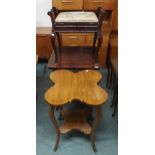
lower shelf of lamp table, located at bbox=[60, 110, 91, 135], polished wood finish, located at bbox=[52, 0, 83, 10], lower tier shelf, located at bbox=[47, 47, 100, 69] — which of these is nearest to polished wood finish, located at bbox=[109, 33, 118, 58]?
lower tier shelf, located at bbox=[47, 47, 100, 69]

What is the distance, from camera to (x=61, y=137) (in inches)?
85.1

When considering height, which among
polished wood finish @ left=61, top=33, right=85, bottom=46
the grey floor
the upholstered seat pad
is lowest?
the grey floor

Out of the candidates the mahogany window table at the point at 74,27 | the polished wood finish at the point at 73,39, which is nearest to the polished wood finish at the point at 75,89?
the mahogany window table at the point at 74,27

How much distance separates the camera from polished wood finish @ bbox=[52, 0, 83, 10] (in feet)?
10.2

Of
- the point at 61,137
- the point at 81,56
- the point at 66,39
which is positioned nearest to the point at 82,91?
the point at 61,137

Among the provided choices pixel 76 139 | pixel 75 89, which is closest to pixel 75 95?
pixel 75 89

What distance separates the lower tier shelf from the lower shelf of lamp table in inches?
17.6

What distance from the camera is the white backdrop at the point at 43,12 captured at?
3475 mm

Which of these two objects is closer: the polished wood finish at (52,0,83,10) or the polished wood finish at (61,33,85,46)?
the polished wood finish at (52,0,83,10)

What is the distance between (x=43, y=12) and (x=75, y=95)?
2047 mm

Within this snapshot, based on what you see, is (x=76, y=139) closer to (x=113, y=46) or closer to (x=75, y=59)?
(x=75, y=59)

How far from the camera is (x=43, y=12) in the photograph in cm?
354

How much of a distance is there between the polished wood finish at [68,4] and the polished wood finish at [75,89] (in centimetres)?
124

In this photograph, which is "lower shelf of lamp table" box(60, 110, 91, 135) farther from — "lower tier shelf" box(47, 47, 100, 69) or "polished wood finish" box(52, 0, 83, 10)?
"polished wood finish" box(52, 0, 83, 10)
